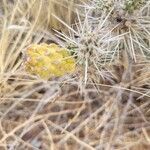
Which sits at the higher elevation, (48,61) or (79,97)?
(48,61)

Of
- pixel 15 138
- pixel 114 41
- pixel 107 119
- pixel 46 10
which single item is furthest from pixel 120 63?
pixel 15 138

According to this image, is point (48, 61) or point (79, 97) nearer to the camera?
point (48, 61)

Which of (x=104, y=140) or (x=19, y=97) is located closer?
(x=104, y=140)

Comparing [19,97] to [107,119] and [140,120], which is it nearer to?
[107,119]

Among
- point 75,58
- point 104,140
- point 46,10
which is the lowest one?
point 104,140
